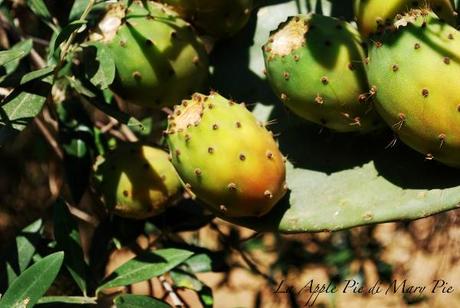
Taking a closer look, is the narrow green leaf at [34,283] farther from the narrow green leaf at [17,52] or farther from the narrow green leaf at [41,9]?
the narrow green leaf at [41,9]

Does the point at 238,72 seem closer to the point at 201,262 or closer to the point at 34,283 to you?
the point at 201,262

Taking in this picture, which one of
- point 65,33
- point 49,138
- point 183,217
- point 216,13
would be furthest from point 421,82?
point 49,138

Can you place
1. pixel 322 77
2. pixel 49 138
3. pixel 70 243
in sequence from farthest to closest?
1. pixel 49 138
2. pixel 70 243
3. pixel 322 77

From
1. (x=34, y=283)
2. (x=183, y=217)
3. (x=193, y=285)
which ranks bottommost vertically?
(x=193, y=285)

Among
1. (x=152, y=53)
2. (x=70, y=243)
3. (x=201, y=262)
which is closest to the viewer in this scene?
(x=152, y=53)

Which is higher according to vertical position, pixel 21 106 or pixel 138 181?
pixel 21 106

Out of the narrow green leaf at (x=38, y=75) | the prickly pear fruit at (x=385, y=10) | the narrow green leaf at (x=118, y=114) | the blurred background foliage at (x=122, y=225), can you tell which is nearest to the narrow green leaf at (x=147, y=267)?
the blurred background foliage at (x=122, y=225)

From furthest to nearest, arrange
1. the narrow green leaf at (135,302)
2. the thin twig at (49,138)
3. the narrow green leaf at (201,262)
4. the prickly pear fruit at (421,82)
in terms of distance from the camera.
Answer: the thin twig at (49,138) < the narrow green leaf at (201,262) < the narrow green leaf at (135,302) < the prickly pear fruit at (421,82)
